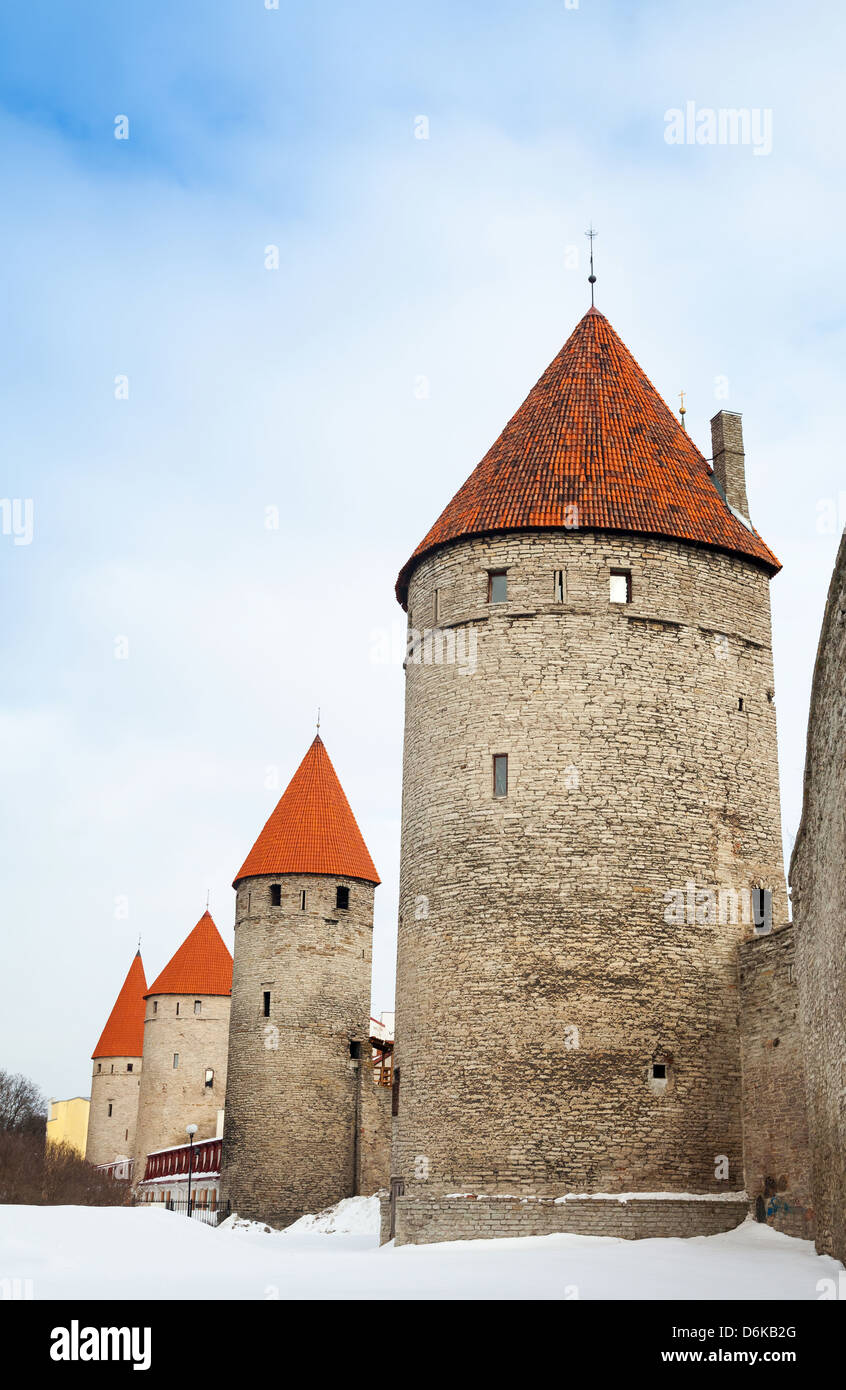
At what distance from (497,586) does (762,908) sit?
5.41 meters

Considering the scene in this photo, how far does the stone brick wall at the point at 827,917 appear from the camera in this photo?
409 inches

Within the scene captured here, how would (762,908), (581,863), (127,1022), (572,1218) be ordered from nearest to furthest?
(572,1218) → (581,863) → (762,908) → (127,1022)

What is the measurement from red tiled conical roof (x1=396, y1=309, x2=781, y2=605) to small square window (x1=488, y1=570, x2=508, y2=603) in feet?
1.91

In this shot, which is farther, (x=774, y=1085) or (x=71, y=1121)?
(x=71, y=1121)

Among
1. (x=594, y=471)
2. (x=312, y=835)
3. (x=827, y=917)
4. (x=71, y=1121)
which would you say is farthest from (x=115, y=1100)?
(x=827, y=917)

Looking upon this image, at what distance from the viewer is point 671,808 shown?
17594mm

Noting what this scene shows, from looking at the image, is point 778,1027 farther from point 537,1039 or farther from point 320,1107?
point 320,1107

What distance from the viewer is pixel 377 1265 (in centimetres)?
1323

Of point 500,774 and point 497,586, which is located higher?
point 497,586

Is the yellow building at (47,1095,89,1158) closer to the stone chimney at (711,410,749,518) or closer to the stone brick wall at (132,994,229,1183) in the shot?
the stone brick wall at (132,994,229,1183)

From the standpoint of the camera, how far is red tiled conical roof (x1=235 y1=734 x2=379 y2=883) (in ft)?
107

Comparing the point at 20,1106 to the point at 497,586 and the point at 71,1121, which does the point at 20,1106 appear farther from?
the point at 497,586

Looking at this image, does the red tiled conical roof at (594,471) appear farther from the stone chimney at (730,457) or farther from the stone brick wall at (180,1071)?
the stone brick wall at (180,1071)
